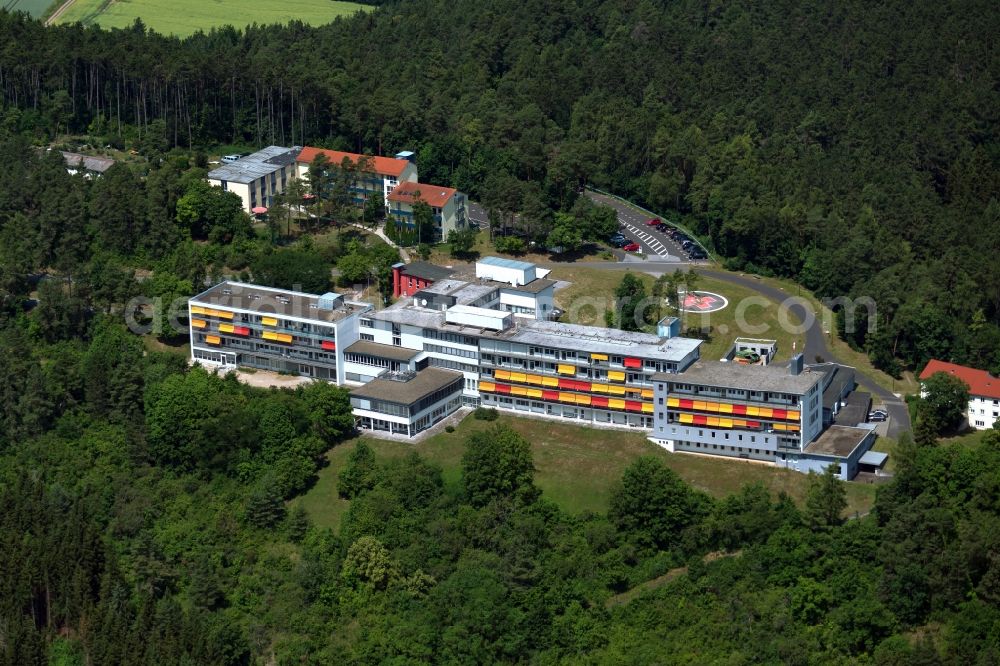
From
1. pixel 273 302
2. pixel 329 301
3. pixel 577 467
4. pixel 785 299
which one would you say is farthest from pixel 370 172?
pixel 577 467

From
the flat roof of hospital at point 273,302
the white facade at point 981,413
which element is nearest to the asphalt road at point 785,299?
the white facade at point 981,413

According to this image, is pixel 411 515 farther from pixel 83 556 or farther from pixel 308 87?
pixel 308 87

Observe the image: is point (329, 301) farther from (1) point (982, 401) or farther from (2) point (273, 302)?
(1) point (982, 401)

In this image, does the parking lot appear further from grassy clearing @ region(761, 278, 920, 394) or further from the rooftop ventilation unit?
the rooftop ventilation unit

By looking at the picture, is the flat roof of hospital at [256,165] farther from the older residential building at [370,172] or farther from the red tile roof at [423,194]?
the red tile roof at [423,194]

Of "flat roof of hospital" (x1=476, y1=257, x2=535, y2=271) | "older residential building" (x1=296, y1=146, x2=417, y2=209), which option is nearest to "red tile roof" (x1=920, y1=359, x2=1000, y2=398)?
"flat roof of hospital" (x1=476, y1=257, x2=535, y2=271)

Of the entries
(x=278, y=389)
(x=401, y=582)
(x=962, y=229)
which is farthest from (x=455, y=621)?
(x=962, y=229)
